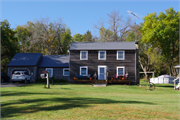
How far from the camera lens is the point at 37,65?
122 feet

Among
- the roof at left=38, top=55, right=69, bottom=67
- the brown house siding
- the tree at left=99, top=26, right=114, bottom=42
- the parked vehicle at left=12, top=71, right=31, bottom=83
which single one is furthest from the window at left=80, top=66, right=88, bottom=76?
the tree at left=99, top=26, right=114, bottom=42

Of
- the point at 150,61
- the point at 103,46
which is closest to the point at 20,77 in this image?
the point at 103,46

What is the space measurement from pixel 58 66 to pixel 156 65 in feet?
98.0

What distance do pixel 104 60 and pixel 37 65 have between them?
1155 cm

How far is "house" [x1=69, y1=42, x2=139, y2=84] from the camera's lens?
3306 cm

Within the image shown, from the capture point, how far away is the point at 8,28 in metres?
44.4

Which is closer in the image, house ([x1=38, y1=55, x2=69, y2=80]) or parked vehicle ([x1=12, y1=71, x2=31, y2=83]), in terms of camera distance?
parked vehicle ([x1=12, y1=71, x2=31, y2=83])

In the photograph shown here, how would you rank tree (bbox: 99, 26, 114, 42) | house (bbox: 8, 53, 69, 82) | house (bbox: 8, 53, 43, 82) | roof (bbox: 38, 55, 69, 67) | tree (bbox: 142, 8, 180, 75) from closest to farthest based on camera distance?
house (bbox: 8, 53, 43, 82) → house (bbox: 8, 53, 69, 82) → roof (bbox: 38, 55, 69, 67) → tree (bbox: 142, 8, 180, 75) → tree (bbox: 99, 26, 114, 42)

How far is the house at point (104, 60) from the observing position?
33.1m

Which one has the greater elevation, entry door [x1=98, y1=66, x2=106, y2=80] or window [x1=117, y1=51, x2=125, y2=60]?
window [x1=117, y1=51, x2=125, y2=60]

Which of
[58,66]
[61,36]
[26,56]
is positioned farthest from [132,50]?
[61,36]

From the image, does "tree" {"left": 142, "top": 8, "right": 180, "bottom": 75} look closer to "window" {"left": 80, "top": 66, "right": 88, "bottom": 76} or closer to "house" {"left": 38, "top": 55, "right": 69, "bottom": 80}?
"window" {"left": 80, "top": 66, "right": 88, "bottom": 76}

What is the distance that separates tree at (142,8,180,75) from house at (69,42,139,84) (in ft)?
36.1

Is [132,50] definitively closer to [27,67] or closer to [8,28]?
[27,67]
